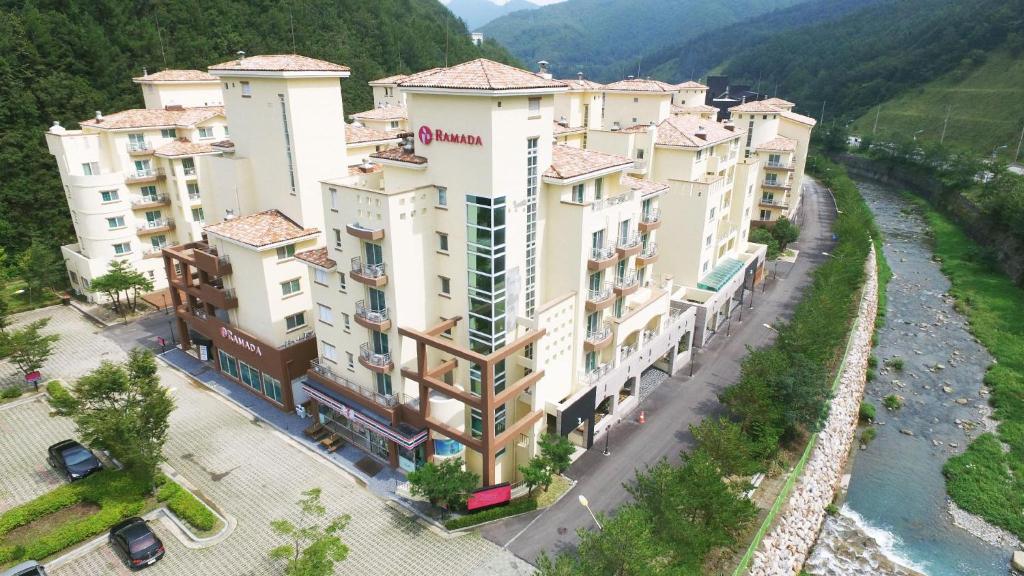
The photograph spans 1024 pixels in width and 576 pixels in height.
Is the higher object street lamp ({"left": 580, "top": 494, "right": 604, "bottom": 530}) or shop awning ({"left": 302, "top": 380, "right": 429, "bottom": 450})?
shop awning ({"left": 302, "top": 380, "right": 429, "bottom": 450})

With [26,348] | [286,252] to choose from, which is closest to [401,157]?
[286,252]

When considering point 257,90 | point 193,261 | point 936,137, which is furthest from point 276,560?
point 936,137

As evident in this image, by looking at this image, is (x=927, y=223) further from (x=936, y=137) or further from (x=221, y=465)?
(x=221, y=465)

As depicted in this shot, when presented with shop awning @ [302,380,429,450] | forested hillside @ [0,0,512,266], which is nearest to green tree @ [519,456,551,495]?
shop awning @ [302,380,429,450]

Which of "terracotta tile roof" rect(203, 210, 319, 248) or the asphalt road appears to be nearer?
the asphalt road

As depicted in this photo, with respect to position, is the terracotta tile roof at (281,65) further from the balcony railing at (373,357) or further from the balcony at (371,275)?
the balcony railing at (373,357)

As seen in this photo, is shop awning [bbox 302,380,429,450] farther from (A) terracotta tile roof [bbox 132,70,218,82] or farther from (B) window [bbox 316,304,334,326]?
(A) terracotta tile roof [bbox 132,70,218,82]

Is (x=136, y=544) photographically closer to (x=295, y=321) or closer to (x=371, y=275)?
(x=295, y=321)
